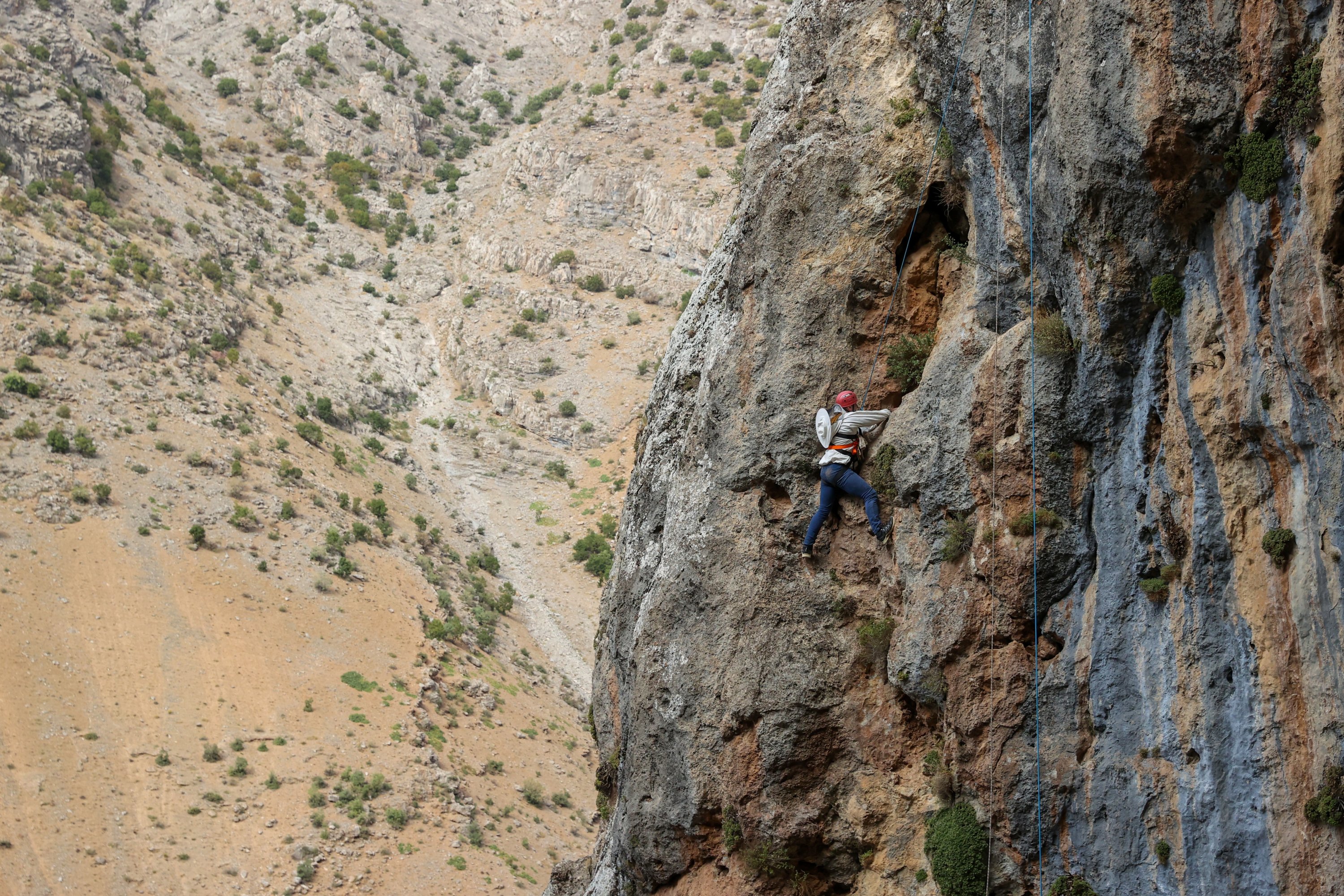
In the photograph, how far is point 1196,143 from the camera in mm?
9039

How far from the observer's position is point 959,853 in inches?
445

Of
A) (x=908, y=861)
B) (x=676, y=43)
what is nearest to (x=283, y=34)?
(x=676, y=43)

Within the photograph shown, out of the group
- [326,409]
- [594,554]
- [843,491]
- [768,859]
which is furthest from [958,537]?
[326,409]

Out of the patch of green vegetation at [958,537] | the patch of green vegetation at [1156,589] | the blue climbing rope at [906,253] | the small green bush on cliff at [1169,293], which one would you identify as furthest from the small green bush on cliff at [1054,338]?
the blue climbing rope at [906,253]

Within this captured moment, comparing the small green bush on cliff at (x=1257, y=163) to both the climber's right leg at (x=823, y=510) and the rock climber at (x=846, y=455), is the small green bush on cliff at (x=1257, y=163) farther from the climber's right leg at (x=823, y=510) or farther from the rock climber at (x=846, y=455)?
the climber's right leg at (x=823, y=510)

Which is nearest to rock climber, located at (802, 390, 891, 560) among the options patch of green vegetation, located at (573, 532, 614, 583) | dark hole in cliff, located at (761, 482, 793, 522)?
dark hole in cliff, located at (761, 482, 793, 522)

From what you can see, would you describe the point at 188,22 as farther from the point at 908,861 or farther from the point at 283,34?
the point at 908,861

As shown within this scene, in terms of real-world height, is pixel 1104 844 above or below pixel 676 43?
below

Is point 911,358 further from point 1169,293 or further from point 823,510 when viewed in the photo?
point 1169,293

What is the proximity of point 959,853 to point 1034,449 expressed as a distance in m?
4.42

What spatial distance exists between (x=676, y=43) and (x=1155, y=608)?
65.3 m

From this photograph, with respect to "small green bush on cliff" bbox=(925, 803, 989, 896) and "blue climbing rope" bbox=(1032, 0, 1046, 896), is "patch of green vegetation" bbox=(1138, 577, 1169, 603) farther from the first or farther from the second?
"small green bush on cliff" bbox=(925, 803, 989, 896)

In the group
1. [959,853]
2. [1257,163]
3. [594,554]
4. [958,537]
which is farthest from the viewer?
[594,554]

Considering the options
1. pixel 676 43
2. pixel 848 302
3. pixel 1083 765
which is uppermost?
pixel 676 43
